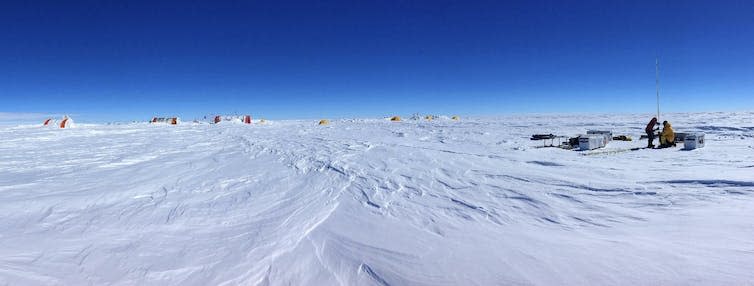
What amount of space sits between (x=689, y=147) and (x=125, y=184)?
11.5 meters

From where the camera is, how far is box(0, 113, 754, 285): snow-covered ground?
2623 mm

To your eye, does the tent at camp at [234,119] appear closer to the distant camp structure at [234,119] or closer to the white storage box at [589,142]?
the distant camp structure at [234,119]

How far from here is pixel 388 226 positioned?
367cm

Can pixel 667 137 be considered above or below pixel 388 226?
above

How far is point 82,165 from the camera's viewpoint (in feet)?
25.5

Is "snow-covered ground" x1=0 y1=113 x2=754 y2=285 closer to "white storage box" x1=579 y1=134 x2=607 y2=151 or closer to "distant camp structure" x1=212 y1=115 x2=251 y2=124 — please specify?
"white storage box" x1=579 y1=134 x2=607 y2=151

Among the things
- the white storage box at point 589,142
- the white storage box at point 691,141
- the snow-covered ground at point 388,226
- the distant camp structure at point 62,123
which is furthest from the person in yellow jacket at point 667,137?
the distant camp structure at point 62,123

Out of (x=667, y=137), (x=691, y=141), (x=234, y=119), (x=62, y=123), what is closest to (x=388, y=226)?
(x=691, y=141)

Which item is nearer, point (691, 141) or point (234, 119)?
point (691, 141)

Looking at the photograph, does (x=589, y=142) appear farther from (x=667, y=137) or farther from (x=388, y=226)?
(x=388, y=226)

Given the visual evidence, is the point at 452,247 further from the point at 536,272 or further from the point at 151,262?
the point at 151,262

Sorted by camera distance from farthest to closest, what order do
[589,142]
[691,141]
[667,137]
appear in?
[667,137] < [589,142] < [691,141]

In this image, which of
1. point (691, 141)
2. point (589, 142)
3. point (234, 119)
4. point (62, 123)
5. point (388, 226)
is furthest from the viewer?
point (234, 119)

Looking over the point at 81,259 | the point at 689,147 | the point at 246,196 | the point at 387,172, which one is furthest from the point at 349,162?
the point at 689,147
